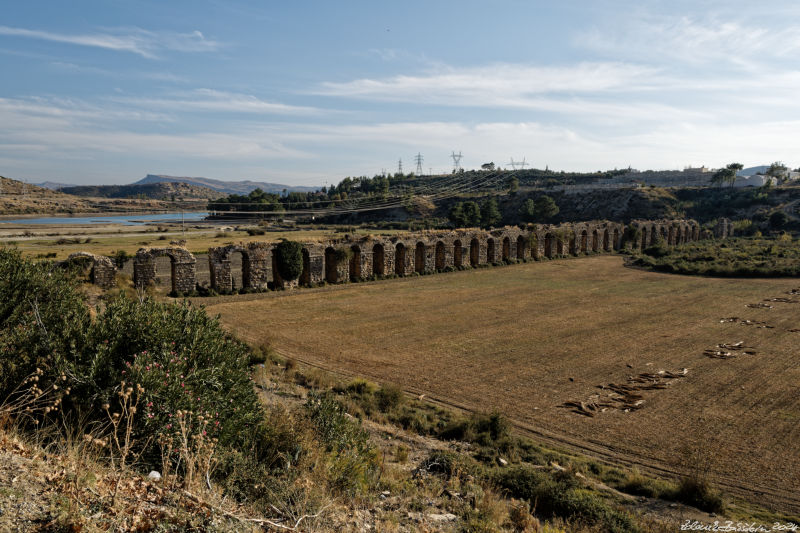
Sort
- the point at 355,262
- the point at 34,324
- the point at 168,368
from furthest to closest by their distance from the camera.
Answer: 1. the point at 355,262
2. the point at 34,324
3. the point at 168,368

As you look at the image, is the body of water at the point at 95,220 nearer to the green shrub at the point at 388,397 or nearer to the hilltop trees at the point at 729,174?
the green shrub at the point at 388,397

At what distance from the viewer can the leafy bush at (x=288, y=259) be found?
25.2m

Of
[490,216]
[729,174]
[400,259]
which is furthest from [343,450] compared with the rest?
[729,174]

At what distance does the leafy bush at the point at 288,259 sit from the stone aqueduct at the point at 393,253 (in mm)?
401

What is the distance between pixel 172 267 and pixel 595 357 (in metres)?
18.1

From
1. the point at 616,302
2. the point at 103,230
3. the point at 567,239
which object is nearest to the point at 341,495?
the point at 616,302

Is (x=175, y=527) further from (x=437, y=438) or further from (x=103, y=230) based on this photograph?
(x=103, y=230)

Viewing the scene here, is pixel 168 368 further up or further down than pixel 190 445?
further up

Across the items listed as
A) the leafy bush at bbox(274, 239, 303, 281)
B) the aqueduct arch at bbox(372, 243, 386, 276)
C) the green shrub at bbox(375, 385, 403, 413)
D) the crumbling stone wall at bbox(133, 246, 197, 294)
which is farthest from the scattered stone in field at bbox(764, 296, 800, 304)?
the crumbling stone wall at bbox(133, 246, 197, 294)

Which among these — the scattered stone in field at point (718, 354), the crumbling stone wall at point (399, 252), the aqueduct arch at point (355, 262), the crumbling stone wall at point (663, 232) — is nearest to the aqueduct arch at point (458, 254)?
the crumbling stone wall at point (399, 252)

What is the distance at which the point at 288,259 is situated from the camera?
2517cm

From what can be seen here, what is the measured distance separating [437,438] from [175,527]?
6357 millimetres

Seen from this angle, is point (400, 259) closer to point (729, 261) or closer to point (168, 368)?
point (168, 368)

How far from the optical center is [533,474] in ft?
24.9
